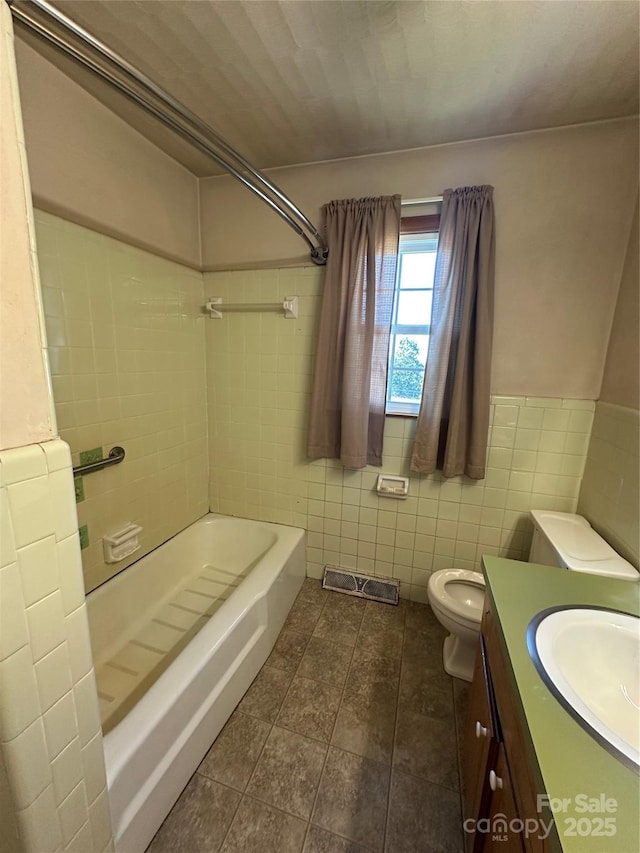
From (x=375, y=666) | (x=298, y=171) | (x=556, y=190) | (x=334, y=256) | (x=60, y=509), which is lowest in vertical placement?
(x=375, y=666)

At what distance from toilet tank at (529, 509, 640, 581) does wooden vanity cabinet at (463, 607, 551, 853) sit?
0.48 m

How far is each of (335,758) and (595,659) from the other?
1.01 meters

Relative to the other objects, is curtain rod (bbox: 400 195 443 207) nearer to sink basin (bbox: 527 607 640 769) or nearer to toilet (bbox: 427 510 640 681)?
toilet (bbox: 427 510 640 681)

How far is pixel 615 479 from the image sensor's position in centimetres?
139

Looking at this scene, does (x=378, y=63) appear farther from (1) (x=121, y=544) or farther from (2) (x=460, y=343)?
(1) (x=121, y=544)

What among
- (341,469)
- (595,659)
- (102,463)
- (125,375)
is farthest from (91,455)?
(595,659)

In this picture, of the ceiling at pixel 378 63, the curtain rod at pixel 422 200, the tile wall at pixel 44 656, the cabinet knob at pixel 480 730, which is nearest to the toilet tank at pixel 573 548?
the cabinet knob at pixel 480 730

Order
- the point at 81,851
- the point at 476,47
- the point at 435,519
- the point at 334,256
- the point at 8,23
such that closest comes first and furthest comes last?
1. the point at 8,23
2. the point at 81,851
3. the point at 476,47
4. the point at 334,256
5. the point at 435,519

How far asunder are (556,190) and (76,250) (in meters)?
2.14

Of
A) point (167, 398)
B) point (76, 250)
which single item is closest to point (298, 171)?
point (76, 250)

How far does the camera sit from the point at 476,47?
3.67ft

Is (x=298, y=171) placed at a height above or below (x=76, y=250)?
above

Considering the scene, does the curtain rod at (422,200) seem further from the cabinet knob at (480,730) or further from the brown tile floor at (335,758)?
the brown tile floor at (335,758)

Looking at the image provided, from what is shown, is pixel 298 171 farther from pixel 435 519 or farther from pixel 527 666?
pixel 527 666
